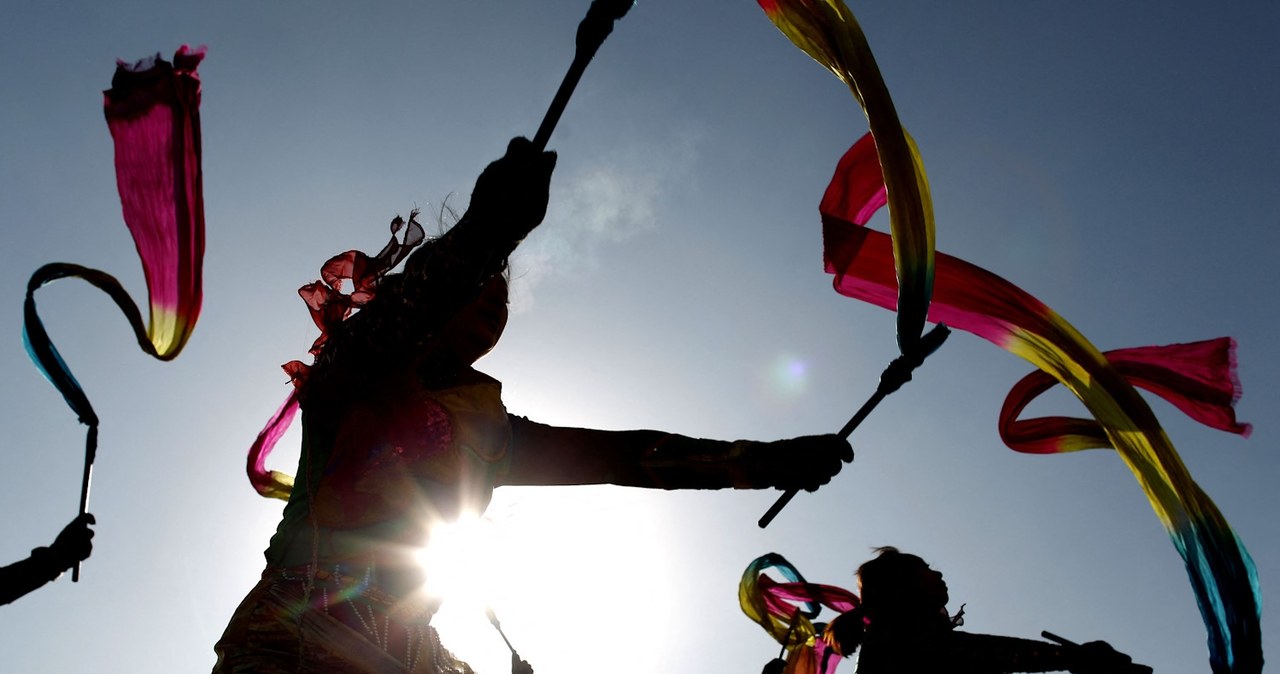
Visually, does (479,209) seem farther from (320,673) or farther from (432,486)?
(320,673)

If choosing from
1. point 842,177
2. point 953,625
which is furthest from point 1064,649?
point 842,177

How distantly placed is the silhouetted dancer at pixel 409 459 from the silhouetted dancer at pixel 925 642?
104 inches

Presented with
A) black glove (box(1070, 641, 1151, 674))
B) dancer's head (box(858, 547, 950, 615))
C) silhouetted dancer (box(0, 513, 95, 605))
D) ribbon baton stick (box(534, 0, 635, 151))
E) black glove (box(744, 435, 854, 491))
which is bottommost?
silhouetted dancer (box(0, 513, 95, 605))

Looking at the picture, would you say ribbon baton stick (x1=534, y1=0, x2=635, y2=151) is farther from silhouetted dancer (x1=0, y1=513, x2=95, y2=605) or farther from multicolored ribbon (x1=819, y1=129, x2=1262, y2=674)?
silhouetted dancer (x1=0, y1=513, x2=95, y2=605)

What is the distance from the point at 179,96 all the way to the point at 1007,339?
3663mm

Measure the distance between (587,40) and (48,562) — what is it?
264 cm

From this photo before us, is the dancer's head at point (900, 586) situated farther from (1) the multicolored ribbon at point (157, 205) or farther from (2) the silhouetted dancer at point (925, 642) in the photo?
(1) the multicolored ribbon at point (157, 205)

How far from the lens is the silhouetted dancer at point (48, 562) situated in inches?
118

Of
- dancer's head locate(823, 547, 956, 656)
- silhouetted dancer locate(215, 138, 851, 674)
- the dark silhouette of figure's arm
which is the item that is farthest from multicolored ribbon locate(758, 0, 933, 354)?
dancer's head locate(823, 547, 956, 656)

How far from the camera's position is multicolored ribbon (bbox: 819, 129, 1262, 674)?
346cm

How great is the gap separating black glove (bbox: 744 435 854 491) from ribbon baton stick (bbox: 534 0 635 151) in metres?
1.40

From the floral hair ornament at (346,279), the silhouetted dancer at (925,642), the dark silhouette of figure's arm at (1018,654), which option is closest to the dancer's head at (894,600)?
the silhouetted dancer at (925,642)

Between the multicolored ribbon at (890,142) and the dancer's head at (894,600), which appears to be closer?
the multicolored ribbon at (890,142)

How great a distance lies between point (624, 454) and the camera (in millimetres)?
3174
